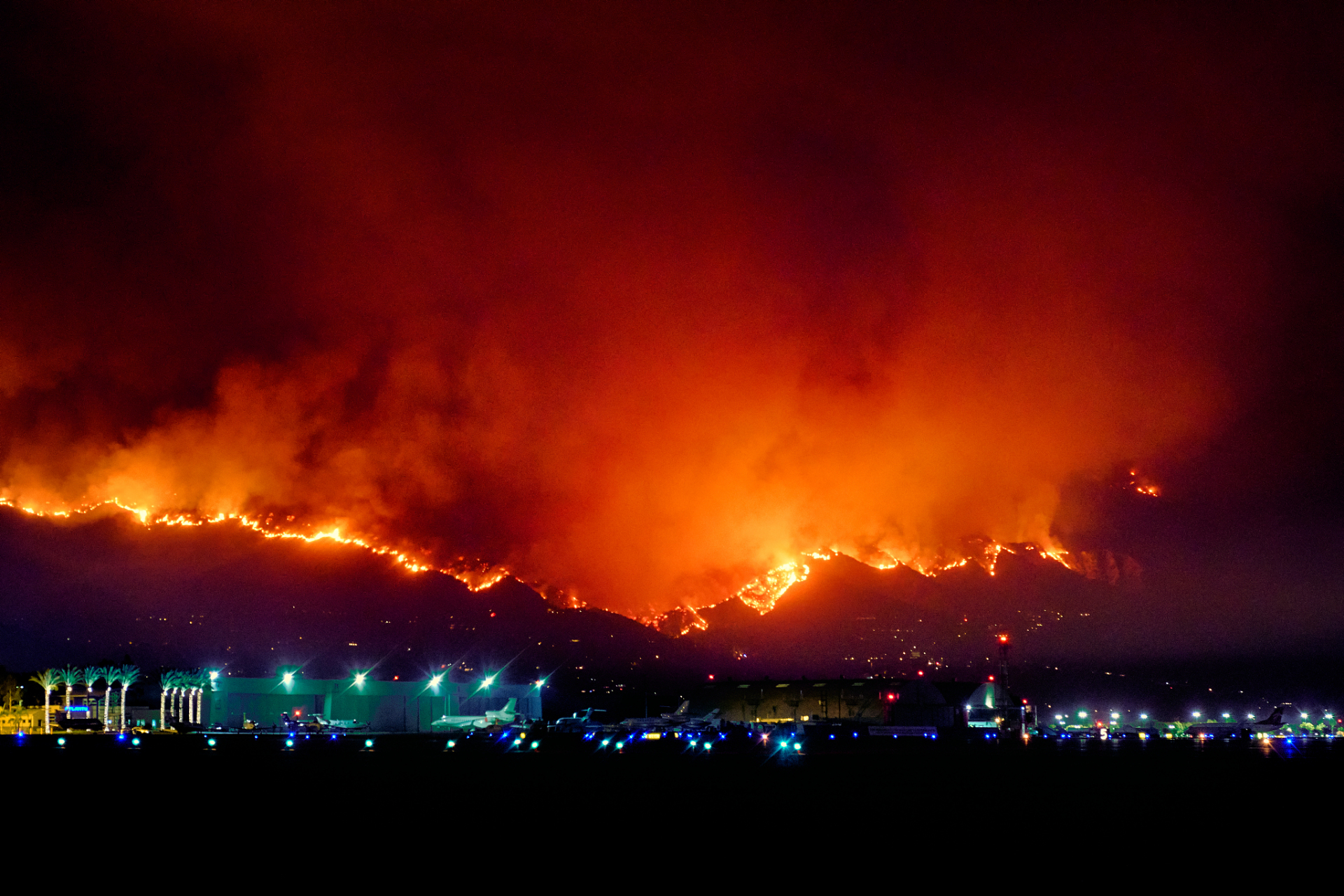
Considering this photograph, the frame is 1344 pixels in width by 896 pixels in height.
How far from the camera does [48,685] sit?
9331 cm

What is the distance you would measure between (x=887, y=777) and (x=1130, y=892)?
79.8 ft

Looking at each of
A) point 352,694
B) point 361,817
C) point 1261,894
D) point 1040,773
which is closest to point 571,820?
point 361,817

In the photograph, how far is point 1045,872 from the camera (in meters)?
19.8

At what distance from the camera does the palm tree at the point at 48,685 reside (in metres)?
91.5

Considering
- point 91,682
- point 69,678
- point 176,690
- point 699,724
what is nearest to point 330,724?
point 176,690

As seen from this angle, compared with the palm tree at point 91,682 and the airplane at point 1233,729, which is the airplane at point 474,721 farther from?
the airplane at point 1233,729

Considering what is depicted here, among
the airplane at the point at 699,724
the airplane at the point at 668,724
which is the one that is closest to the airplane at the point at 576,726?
the airplane at the point at 668,724

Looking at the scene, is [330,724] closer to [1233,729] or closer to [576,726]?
[576,726]

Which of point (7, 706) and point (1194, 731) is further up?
point (7, 706)

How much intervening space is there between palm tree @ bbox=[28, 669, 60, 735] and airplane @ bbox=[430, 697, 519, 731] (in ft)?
113

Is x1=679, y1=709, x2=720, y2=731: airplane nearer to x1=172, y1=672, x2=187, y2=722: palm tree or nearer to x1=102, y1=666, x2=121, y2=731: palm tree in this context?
x1=172, y1=672, x2=187, y2=722: palm tree

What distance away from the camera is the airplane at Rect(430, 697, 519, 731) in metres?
102

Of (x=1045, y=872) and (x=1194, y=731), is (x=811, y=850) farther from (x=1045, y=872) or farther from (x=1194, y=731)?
(x=1194, y=731)

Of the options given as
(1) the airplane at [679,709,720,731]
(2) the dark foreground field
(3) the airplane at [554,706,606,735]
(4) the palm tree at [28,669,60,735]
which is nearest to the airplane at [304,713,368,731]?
(3) the airplane at [554,706,606,735]
